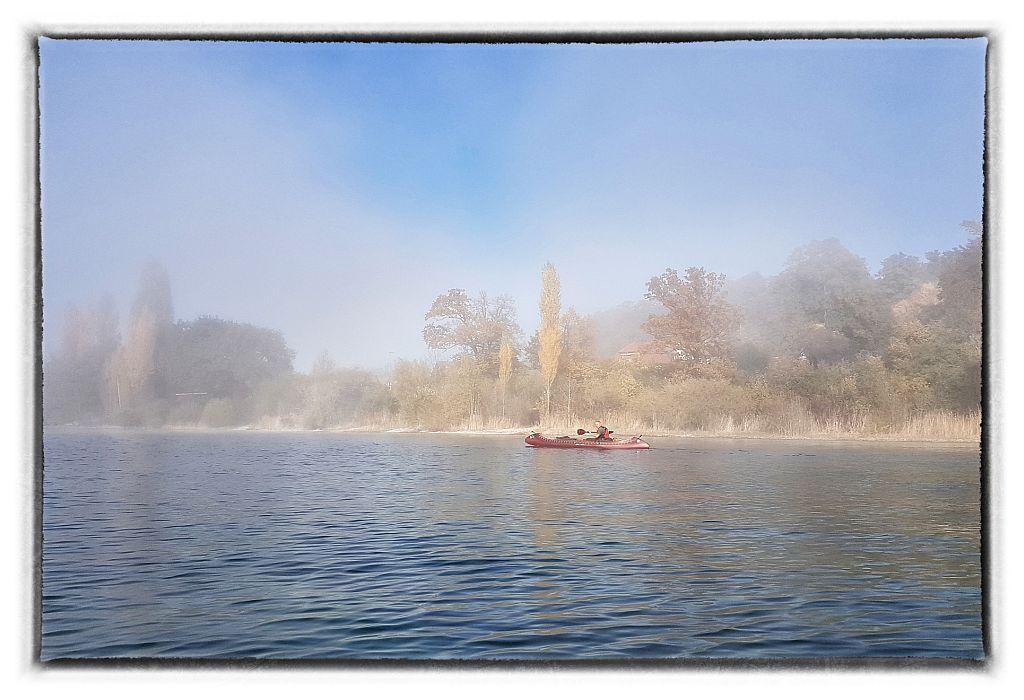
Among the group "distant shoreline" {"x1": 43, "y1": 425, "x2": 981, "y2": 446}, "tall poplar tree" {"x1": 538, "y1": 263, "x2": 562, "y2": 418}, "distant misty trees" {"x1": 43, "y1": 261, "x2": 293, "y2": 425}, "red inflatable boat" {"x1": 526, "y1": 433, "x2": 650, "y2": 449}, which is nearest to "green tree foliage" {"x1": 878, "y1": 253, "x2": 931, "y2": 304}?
"distant shoreline" {"x1": 43, "y1": 425, "x2": 981, "y2": 446}

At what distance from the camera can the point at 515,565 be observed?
5234 mm

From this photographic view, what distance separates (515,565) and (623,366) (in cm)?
1546

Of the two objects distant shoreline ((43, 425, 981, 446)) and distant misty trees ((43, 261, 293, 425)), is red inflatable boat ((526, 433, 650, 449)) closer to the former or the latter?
distant shoreline ((43, 425, 981, 446))

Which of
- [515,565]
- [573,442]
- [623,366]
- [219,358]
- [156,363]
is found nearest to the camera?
[515,565]

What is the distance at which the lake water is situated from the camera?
12.2 ft

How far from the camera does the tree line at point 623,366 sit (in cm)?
1667

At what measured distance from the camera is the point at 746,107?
15875 millimetres

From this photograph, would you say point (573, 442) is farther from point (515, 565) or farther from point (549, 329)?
point (515, 565)

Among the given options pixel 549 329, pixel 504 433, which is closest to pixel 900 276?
pixel 549 329

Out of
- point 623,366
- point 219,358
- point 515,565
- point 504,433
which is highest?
point 219,358

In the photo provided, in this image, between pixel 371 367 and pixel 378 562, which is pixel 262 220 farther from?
pixel 378 562

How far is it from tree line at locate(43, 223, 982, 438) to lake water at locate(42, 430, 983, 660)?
616 cm

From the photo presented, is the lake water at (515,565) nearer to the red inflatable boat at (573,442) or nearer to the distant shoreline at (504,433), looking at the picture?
the red inflatable boat at (573,442)

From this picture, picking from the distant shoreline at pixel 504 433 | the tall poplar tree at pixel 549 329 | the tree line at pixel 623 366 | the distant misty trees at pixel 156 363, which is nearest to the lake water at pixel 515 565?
the distant misty trees at pixel 156 363
